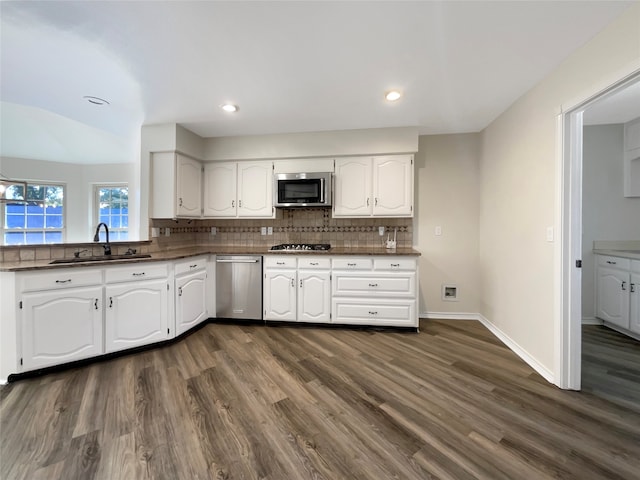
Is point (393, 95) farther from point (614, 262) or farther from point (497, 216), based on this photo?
point (614, 262)

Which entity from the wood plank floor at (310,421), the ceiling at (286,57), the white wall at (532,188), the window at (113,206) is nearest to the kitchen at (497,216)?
the white wall at (532,188)

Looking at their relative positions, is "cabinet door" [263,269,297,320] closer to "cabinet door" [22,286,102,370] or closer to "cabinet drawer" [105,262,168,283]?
"cabinet drawer" [105,262,168,283]

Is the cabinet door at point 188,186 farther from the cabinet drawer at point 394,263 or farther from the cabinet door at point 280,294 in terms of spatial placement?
the cabinet drawer at point 394,263

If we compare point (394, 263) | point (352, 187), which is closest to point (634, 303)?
point (394, 263)

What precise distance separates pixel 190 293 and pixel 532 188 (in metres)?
3.41

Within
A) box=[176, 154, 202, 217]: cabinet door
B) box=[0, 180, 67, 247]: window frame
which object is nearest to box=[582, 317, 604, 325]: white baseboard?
box=[176, 154, 202, 217]: cabinet door

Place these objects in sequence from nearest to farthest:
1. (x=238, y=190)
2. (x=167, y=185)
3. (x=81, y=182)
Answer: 1. (x=167, y=185)
2. (x=238, y=190)
3. (x=81, y=182)

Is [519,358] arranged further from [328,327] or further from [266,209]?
[266,209]

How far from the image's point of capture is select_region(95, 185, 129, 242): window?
5.25 meters

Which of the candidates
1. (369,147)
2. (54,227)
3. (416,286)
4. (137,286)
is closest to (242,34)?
(369,147)

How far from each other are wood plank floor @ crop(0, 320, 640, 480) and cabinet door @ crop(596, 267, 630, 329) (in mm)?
1555

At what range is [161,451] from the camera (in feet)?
4.32

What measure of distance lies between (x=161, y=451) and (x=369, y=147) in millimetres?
3146

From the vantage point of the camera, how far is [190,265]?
2.84m
